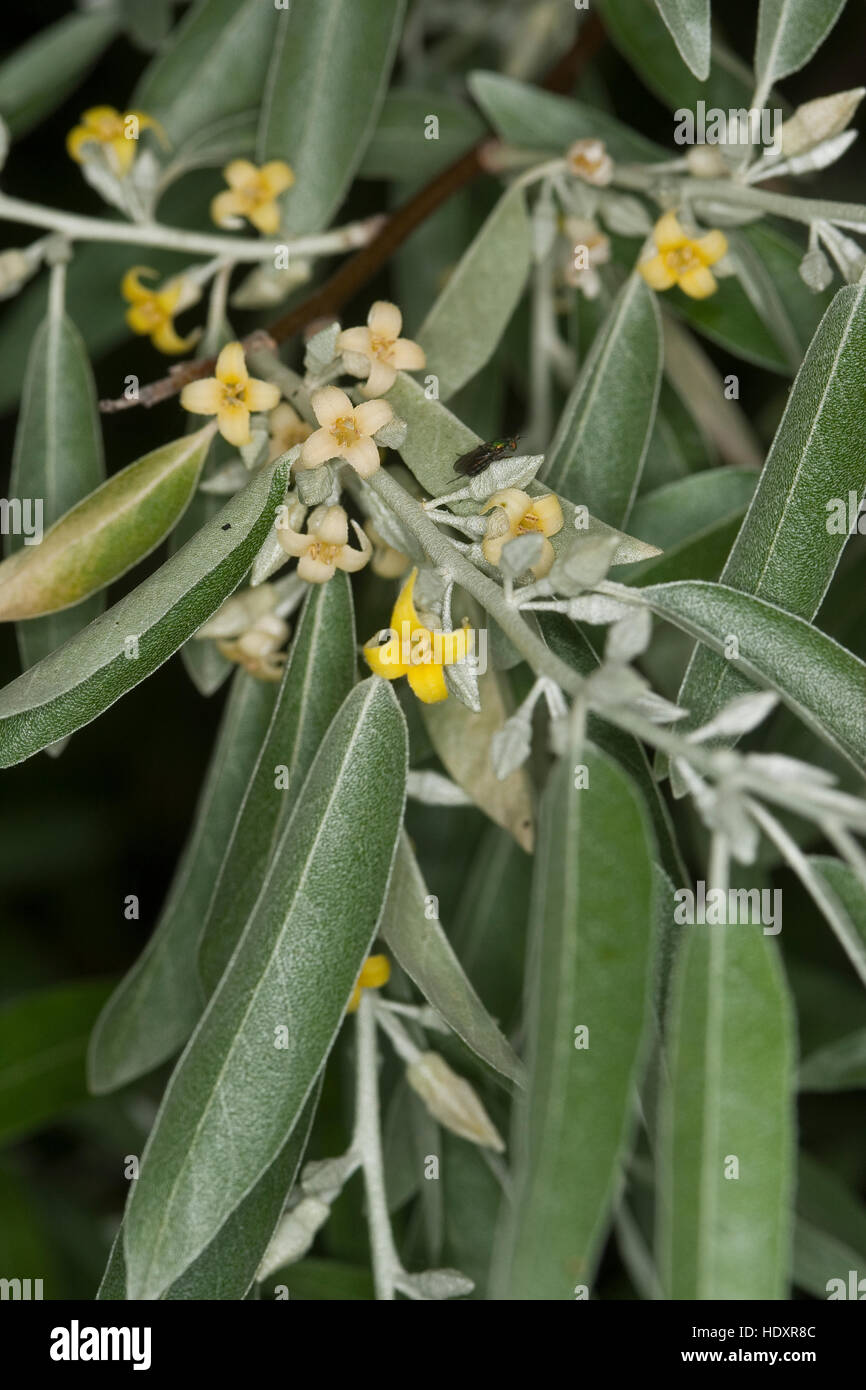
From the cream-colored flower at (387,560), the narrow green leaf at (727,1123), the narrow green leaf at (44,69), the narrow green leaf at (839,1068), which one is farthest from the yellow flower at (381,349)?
Result: the narrow green leaf at (839,1068)

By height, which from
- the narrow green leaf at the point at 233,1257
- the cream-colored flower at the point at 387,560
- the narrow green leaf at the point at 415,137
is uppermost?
the narrow green leaf at the point at 415,137

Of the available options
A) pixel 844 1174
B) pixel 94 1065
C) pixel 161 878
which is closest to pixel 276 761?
pixel 94 1065

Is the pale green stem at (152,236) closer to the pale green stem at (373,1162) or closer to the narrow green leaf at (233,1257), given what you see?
the pale green stem at (373,1162)

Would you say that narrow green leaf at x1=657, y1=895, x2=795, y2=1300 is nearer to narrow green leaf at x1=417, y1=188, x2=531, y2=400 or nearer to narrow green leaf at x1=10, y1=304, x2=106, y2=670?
narrow green leaf at x1=417, y1=188, x2=531, y2=400

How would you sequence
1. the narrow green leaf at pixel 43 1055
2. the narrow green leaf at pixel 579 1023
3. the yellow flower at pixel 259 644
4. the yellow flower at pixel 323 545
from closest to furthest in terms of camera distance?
the narrow green leaf at pixel 579 1023 < the yellow flower at pixel 323 545 < the yellow flower at pixel 259 644 < the narrow green leaf at pixel 43 1055

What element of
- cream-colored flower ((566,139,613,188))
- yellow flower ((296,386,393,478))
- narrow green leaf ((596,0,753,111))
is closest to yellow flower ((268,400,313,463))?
yellow flower ((296,386,393,478))
